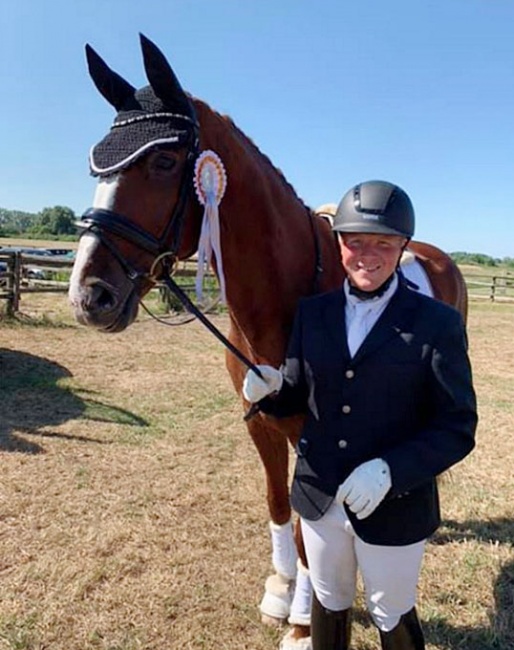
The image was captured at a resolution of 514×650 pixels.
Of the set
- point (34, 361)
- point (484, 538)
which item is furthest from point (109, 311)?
point (34, 361)

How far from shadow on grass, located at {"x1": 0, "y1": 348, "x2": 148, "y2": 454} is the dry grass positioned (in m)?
0.02

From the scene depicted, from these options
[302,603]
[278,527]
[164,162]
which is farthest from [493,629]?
[164,162]

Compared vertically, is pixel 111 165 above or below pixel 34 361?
above

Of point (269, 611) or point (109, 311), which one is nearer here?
point (109, 311)

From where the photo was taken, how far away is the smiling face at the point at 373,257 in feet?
4.96

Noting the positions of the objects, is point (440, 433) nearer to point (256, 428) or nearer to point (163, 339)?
point (256, 428)

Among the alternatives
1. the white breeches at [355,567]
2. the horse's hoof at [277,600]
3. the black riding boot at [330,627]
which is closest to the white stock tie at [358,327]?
the white breeches at [355,567]

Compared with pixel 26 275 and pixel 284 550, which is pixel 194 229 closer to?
pixel 284 550

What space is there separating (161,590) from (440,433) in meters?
1.93

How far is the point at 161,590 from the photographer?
2678 millimetres

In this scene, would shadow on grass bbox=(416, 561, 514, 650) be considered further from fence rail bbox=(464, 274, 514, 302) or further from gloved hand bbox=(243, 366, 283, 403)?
fence rail bbox=(464, 274, 514, 302)

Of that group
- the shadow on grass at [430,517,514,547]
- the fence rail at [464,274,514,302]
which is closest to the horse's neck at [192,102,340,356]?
the shadow on grass at [430,517,514,547]

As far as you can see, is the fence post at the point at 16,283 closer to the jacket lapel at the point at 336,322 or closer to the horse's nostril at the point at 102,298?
the horse's nostril at the point at 102,298

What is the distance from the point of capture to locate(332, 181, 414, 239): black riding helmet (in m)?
1.47
